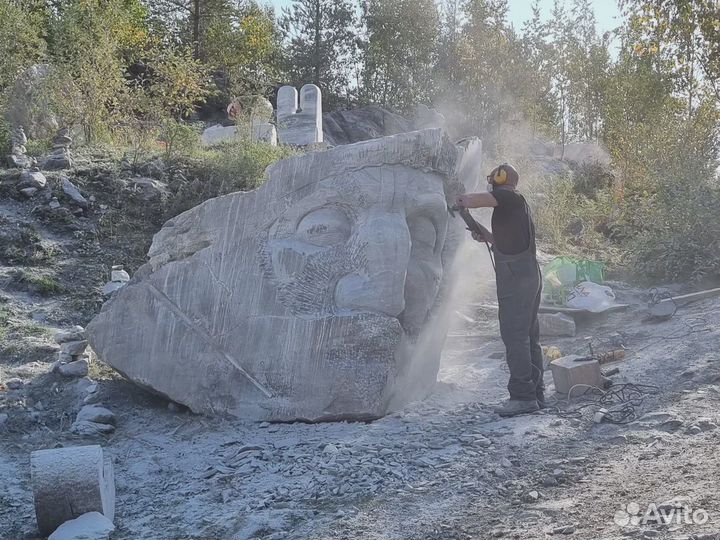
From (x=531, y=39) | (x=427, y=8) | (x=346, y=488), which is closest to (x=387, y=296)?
(x=346, y=488)

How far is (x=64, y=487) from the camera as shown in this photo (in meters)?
3.22

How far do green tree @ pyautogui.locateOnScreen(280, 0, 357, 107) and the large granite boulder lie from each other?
22510 mm

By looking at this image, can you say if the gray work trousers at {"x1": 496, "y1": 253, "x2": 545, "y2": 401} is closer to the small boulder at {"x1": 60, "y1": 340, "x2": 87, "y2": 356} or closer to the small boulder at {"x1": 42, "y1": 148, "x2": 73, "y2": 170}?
the small boulder at {"x1": 60, "y1": 340, "x2": 87, "y2": 356}

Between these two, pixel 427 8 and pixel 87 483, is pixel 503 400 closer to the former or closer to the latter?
pixel 87 483

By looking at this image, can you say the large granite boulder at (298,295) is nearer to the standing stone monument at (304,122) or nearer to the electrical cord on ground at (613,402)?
the electrical cord on ground at (613,402)

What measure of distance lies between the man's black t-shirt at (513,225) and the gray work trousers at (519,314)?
2.7 inches

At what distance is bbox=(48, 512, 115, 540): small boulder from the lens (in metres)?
3.14

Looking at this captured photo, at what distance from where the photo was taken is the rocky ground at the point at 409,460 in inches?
122

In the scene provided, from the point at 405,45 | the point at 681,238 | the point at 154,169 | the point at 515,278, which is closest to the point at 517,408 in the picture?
the point at 515,278

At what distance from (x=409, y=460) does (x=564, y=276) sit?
4742mm

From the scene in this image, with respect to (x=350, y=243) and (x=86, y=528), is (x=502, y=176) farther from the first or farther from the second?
(x=86, y=528)

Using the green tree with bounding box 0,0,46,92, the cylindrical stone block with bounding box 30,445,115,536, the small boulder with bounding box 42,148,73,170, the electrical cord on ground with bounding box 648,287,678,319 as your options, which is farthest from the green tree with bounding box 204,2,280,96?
the cylindrical stone block with bounding box 30,445,115,536

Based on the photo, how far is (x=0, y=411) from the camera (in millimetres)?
4656

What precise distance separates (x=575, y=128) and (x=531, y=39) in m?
5.37
